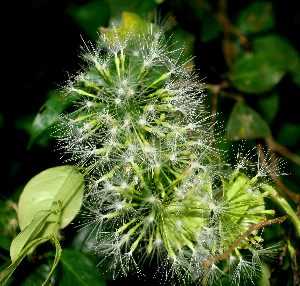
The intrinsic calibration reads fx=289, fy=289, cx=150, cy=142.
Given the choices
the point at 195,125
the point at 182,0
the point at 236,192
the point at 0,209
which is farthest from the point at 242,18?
the point at 0,209

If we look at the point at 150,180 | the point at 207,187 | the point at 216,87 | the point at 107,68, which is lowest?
the point at 216,87

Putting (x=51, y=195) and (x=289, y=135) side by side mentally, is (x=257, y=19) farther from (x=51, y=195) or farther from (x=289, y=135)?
(x=51, y=195)

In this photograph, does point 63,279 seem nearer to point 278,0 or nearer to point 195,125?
point 195,125

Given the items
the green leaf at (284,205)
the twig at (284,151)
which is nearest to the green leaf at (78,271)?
the green leaf at (284,205)

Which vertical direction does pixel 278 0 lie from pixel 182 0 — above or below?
below

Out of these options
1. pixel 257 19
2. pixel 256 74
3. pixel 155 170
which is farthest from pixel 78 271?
pixel 257 19

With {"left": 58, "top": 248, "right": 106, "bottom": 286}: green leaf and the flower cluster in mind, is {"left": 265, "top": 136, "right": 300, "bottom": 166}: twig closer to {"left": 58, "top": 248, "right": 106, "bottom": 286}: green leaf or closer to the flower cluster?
the flower cluster

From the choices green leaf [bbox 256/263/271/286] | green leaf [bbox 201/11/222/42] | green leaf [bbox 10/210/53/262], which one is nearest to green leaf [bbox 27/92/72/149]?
green leaf [bbox 10/210/53/262]
